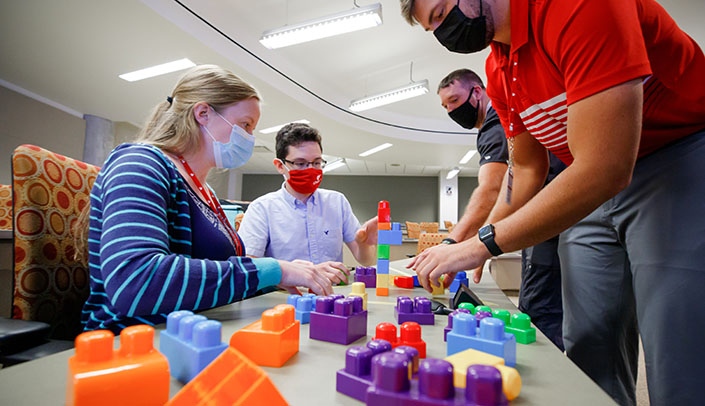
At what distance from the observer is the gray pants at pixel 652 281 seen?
0.70 meters

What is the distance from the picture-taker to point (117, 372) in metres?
0.35

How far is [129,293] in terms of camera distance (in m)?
0.71

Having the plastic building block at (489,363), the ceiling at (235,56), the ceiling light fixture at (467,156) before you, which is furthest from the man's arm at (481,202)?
the ceiling light fixture at (467,156)

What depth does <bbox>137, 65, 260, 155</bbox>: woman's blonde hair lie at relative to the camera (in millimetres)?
1092

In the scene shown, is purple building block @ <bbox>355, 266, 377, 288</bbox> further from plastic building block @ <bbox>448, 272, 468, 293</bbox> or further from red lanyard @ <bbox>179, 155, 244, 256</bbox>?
red lanyard @ <bbox>179, 155, 244, 256</bbox>

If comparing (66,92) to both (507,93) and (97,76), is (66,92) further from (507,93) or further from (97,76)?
(507,93)

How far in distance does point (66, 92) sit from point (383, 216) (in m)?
6.17

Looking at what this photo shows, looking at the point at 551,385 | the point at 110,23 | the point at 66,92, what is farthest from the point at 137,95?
the point at 551,385

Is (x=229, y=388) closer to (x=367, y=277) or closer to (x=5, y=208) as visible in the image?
(x=367, y=277)

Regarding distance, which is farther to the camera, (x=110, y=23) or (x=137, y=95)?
(x=137, y=95)

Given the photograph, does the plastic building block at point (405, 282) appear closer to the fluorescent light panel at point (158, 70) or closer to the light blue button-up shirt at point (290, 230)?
the light blue button-up shirt at point (290, 230)

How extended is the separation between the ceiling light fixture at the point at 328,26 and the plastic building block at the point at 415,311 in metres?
3.44

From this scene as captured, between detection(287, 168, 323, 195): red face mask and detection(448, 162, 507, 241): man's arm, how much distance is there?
0.70m

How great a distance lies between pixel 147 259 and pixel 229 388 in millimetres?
469
